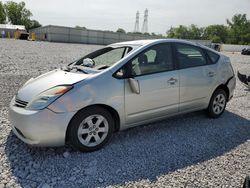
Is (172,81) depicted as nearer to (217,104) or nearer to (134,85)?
(134,85)

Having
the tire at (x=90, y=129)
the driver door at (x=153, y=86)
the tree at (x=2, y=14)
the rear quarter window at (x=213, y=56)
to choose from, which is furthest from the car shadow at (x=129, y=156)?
the tree at (x=2, y=14)

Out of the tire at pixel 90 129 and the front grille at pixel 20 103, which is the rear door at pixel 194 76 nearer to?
the tire at pixel 90 129

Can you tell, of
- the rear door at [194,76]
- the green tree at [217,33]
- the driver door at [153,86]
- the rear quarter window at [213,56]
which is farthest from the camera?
the green tree at [217,33]

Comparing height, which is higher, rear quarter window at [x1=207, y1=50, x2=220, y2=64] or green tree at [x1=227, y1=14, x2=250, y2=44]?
green tree at [x1=227, y1=14, x2=250, y2=44]

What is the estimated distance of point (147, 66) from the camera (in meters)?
3.83

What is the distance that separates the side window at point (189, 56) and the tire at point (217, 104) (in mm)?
713

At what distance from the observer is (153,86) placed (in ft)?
12.3

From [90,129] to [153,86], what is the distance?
1.17 m

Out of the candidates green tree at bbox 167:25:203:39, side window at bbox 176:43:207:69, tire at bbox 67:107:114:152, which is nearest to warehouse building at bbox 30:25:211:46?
side window at bbox 176:43:207:69

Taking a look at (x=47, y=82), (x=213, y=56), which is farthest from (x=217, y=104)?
(x=47, y=82)

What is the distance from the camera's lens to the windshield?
12.7 ft

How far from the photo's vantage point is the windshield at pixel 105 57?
3881mm

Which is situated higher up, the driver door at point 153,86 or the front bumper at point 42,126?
the driver door at point 153,86

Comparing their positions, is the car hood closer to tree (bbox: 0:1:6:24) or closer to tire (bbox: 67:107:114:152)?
tire (bbox: 67:107:114:152)
